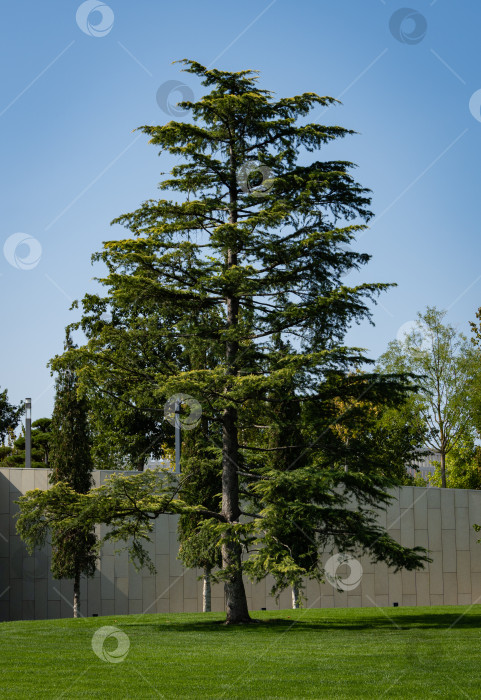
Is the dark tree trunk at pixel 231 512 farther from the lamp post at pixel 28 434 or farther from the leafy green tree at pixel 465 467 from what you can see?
the leafy green tree at pixel 465 467

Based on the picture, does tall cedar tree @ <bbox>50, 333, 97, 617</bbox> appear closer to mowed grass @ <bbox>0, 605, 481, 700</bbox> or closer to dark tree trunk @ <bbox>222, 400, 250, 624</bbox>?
mowed grass @ <bbox>0, 605, 481, 700</bbox>

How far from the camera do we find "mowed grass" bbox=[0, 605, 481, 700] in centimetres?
816

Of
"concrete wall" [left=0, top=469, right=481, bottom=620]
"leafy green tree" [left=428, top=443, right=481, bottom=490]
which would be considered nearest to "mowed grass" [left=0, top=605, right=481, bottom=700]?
"concrete wall" [left=0, top=469, right=481, bottom=620]

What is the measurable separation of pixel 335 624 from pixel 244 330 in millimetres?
5944

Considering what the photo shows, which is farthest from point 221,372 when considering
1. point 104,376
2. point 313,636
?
point 313,636

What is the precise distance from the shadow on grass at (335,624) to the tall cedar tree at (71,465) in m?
3.86

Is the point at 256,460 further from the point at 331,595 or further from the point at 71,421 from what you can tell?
the point at 331,595

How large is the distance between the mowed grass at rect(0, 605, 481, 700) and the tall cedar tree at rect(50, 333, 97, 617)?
13.6 feet

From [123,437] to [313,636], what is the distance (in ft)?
69.6

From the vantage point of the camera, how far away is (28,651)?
1138 centimetres

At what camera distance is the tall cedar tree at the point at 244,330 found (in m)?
14.9

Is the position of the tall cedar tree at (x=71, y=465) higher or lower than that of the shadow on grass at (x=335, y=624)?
higher

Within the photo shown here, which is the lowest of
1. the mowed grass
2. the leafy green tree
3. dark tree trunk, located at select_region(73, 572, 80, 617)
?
dark tree trunk, located at select_region(73, 572, 80, 617)

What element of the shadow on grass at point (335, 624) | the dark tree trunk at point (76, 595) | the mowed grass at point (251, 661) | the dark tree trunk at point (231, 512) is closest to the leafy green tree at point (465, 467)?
the shadow on grass at point (335, 624)
